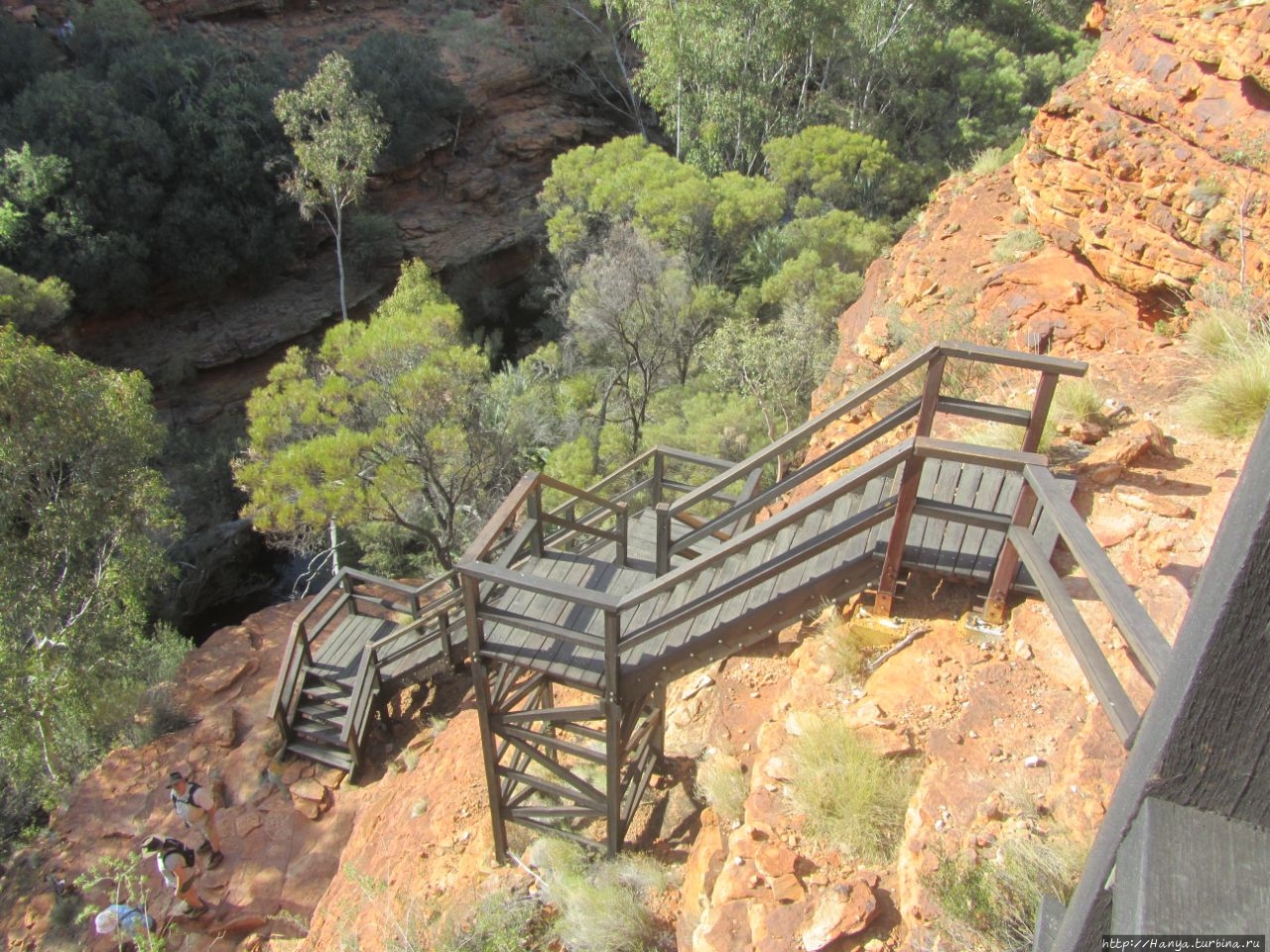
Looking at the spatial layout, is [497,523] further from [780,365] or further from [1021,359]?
[780,365]

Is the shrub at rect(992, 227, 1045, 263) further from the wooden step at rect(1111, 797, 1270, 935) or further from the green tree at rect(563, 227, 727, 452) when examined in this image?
the wooden step at rect(1111, 797, 1270, 935)

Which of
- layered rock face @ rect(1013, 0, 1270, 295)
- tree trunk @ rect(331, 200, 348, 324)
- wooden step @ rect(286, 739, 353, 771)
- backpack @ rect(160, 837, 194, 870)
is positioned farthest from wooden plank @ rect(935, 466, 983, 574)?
tree trunk @ rect(331, 200, 348, 324)

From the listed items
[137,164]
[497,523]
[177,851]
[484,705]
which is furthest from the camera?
[137,164]

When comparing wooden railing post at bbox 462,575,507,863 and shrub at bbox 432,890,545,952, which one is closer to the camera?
wooden railing post at bbox 462,575,507,863

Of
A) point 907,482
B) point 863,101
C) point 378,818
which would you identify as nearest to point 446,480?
point 378,818

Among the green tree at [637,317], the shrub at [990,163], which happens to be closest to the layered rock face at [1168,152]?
the shrub at [990,163]

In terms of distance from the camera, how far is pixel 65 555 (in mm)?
9836

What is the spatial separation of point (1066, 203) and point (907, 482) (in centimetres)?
621

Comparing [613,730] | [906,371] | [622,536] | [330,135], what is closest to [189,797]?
[622,536]

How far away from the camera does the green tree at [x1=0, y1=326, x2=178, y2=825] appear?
9109 mm

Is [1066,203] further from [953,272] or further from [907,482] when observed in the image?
[907,482]

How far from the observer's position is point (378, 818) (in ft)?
24.7

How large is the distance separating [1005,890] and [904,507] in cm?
164

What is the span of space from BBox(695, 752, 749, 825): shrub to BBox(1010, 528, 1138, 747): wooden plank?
1.91m
